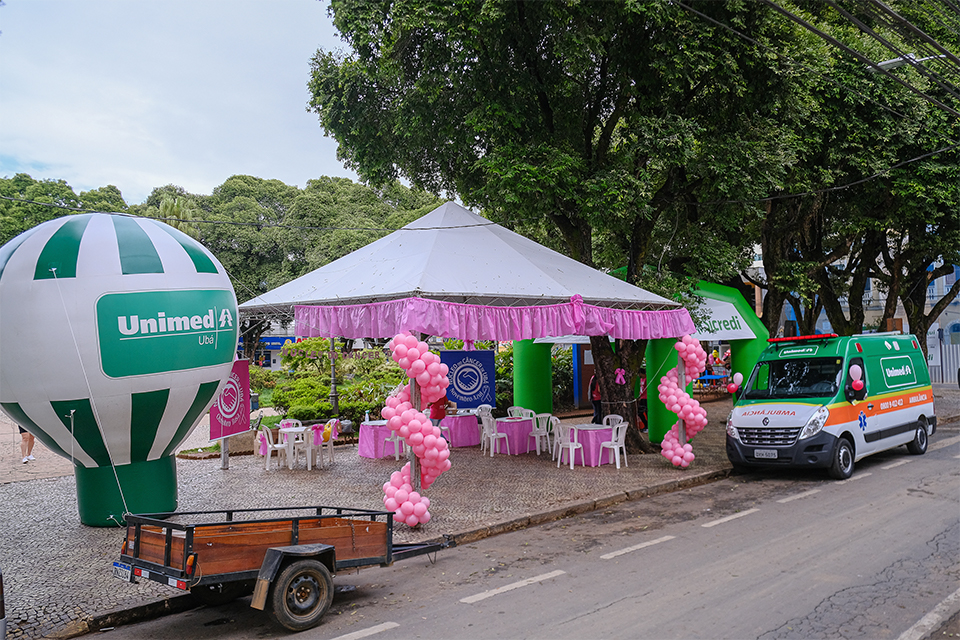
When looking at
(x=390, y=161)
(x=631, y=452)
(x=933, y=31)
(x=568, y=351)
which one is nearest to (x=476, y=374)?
(x=631, y=452)

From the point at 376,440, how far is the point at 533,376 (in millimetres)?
4794

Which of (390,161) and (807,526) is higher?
(390,161)

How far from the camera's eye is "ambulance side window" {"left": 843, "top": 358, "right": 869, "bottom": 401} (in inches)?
456

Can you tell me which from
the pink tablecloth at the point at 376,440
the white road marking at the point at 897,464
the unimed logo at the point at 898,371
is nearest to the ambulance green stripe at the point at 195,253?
the pink tablecloth at the point at 376,440

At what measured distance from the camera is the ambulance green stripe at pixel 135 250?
823 centimetres

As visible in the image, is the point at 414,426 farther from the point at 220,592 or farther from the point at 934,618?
the point at 934,618

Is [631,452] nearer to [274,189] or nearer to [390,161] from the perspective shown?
[390,161]

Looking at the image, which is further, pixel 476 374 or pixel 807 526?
pixel 476 374

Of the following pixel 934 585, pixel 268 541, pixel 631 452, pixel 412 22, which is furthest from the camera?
pixel 631 452

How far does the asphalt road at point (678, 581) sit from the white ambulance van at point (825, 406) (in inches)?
56.8

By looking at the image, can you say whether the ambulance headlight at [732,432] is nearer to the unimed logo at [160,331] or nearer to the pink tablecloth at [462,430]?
the pink tablecloth at [462,430]

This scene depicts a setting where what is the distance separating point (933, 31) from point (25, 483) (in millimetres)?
22774

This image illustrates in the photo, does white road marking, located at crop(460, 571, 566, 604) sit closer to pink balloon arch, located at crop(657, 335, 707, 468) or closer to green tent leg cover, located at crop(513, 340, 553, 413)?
pink balloon arch, located at crop(657, 335, 707, 468)

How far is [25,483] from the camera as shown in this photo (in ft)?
40.1
